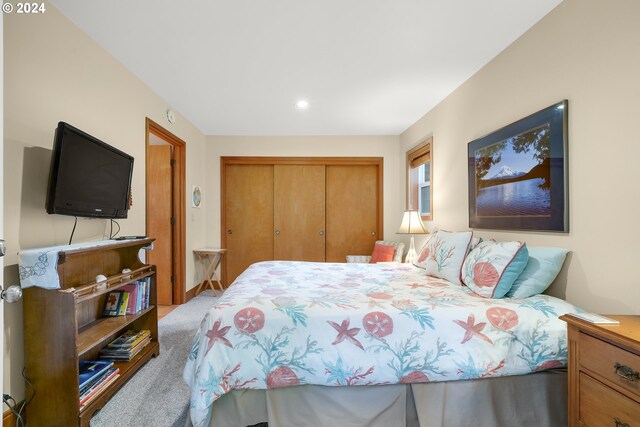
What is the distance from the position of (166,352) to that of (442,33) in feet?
10.9

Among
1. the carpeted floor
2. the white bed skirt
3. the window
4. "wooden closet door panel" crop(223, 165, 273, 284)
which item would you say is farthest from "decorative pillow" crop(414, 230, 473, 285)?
"wooden closet door panel" crop(223, 165, 273, 284)

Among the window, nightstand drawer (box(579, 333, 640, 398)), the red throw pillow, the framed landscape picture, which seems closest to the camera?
nightstand drawer (box(579, 333, 640, 398))

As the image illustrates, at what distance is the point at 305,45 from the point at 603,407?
2.59 metres

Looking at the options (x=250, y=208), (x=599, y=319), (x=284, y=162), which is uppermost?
(x=284, y=162)

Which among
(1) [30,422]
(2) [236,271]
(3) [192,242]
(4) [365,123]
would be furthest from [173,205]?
(4) [365,123]

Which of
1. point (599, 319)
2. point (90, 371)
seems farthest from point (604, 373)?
point (90, 371)

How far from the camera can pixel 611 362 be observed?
108 centimetres

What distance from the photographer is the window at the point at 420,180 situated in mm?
3601

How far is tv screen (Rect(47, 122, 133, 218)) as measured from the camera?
1604 mm

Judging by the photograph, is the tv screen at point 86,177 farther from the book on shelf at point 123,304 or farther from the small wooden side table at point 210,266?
the small wooden side table at point 210,266

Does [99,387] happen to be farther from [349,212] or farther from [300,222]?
[349,212]

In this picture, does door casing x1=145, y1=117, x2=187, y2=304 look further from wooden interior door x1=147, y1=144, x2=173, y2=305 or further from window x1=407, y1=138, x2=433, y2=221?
→ window x1=407, y1=138, x2=433, y2=221

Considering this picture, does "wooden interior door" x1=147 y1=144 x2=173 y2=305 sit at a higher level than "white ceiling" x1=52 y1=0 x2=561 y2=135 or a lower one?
lower

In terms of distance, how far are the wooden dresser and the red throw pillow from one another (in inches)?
106
